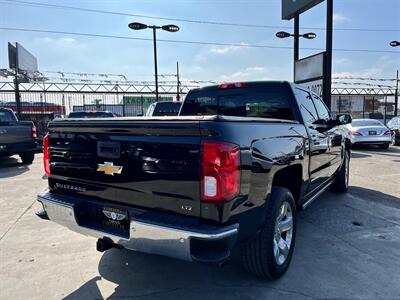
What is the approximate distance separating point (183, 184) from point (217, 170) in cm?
30

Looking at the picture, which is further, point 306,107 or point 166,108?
point 166,108

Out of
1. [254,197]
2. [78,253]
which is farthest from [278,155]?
[78,253]

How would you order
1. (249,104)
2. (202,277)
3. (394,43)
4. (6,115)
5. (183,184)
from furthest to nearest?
(394,43) < (6,115) < (249,104) < (202,277) < (183,184)

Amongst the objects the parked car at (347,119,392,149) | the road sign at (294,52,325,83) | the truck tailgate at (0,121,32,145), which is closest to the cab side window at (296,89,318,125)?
the truck tailgate at (0,121,32,145)

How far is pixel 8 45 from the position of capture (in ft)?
72.6

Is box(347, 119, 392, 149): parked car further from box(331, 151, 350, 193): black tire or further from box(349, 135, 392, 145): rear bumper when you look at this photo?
box(331, 151, 350, 193): black tire

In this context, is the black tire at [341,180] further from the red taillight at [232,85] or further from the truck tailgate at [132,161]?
the truck tailgate at [132,161]

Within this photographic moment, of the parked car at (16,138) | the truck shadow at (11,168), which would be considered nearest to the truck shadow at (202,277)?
the truck shadow at (11,168)

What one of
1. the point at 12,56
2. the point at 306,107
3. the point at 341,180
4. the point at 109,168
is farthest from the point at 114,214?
the point at 12,56

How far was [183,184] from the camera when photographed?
2.63 meters

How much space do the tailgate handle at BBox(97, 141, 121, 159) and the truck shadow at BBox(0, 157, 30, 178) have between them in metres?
7.17

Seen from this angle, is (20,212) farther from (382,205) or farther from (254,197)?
(382,205)

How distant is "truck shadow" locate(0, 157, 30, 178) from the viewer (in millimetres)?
9345

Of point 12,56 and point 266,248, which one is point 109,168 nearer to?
point 266,248
